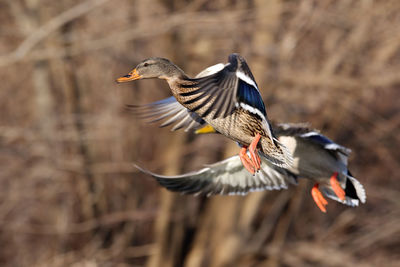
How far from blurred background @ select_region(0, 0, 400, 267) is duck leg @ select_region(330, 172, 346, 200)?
311cm

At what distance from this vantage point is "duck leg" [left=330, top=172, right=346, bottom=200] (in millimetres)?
4152

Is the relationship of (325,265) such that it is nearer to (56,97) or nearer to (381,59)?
(381,59)

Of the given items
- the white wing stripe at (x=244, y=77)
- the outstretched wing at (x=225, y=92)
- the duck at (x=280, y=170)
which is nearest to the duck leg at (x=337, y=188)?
the duck at (x=280, y=170)

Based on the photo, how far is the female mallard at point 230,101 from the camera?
2945 mm

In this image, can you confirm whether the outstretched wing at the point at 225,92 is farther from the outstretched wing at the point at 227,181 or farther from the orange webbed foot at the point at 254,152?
the outstretched wing at the point at 227,181

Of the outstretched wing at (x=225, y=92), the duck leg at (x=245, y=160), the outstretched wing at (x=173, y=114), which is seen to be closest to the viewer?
the outstretched wing at (x=225, y=92)

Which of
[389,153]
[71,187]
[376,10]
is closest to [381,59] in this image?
[376,10]

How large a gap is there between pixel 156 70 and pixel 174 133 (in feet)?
15.6

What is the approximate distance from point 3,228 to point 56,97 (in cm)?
216

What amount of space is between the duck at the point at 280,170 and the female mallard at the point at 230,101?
0.63 m

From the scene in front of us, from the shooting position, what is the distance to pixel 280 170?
4.30m

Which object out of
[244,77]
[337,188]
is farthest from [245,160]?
[337,188]

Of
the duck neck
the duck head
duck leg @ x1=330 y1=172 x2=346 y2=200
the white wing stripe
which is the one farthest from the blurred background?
the white wing stripe

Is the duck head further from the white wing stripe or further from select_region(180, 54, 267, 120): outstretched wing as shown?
the white wing stripe
